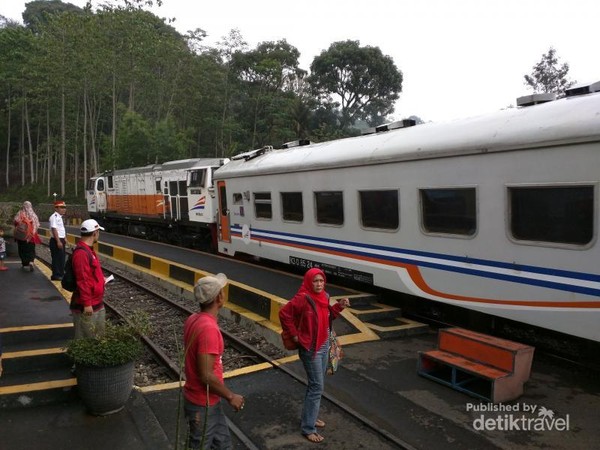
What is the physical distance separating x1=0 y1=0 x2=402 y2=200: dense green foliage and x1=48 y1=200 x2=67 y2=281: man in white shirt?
78.1ft

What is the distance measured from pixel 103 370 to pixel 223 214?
374 inches

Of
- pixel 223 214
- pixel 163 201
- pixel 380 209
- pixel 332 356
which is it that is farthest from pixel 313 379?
pixel 163 201

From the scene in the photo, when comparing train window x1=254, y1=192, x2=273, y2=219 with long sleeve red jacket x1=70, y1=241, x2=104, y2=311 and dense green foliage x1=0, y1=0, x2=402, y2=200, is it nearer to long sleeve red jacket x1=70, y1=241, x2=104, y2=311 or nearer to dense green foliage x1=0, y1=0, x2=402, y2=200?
long sleeve red jacket x1=70, y1=241, x2=104, y2=311

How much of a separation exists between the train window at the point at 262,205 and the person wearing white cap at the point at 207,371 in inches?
328

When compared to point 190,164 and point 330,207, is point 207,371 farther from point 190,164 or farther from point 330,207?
point 190,164

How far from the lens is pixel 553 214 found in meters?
5.82

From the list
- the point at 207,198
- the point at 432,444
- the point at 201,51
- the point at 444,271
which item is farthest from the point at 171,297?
the point at 201,51

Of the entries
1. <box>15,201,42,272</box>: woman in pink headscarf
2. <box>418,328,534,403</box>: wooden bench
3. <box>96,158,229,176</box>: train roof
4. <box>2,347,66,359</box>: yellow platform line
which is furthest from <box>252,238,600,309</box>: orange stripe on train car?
<box>96,158,229,176</box>: train roof

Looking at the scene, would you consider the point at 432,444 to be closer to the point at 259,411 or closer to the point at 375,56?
the point at 259,411

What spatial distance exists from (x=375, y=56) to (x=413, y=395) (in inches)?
1551

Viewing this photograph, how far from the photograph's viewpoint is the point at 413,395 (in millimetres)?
5590

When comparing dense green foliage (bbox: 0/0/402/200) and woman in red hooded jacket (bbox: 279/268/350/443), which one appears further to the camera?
dense green foliage (bbox: 0/0/402/200)

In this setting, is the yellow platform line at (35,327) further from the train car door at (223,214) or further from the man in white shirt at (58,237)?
the train car door at (223,214)

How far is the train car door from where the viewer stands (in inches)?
551
